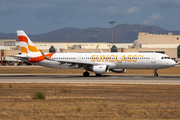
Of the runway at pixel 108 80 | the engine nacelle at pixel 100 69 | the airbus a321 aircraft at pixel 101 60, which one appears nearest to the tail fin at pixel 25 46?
the airbus a321 aircraft at pixel 101 60

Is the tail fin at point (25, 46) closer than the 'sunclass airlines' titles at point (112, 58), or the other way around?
the 'sunclass airlines' titles at point (112, 58)

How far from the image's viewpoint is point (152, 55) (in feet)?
151

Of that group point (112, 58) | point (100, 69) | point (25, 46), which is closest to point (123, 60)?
point (112, 58)

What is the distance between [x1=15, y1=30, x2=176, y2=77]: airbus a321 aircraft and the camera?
45562 millimetres

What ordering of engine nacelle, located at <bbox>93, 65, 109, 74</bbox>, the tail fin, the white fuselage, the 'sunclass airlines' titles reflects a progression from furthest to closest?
the tail fin, the 'sunclass airlines' titles, the white fuselage, engine nacelle, located at <bbox>93, 65, 109, 74</bbox>

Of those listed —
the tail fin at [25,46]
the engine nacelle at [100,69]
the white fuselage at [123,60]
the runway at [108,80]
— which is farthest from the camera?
the tail fin at [25,46]

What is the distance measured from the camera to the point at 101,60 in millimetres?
47656

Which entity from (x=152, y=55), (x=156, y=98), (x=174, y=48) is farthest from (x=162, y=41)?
(x=156, y=98)

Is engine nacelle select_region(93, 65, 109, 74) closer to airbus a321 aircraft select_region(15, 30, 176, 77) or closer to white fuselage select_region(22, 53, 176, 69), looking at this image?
airbus a321 aircraft select_region(15, 30, 176, 77)

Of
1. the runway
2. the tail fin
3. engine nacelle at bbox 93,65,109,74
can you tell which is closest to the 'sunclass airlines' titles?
engine nacelle at bbox 93,65,109,74

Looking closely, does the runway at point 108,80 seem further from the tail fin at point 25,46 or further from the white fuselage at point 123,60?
the tail fin at point 25,46

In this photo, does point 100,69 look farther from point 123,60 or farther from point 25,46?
point 25,46

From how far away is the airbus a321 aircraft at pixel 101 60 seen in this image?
45.6m

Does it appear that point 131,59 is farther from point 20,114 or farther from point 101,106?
point 20,114
